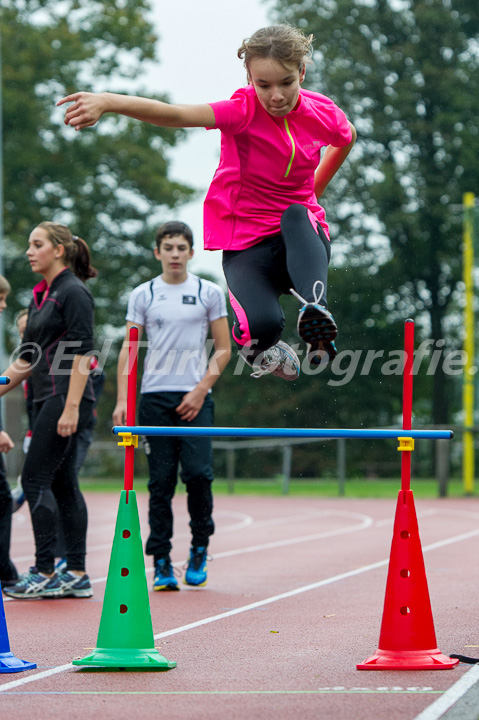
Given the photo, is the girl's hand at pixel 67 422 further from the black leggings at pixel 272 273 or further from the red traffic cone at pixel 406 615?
the red traffic cone at pixel 406 615

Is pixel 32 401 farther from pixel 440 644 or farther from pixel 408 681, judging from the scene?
pixel 408 681

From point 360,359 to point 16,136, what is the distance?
11764 mm

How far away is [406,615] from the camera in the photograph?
191 inches

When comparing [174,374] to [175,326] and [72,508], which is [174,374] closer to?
[175,326]

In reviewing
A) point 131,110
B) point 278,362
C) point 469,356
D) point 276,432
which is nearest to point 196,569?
point 278,362

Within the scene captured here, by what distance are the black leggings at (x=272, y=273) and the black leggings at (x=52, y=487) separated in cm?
217

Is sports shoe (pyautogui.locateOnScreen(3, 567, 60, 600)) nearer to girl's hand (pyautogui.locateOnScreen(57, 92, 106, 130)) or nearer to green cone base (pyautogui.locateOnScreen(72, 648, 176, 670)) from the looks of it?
green cone base (pyautogui.locateOnScreen(72, 648, 176, 670))

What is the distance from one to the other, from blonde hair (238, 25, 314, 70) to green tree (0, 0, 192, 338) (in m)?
25.5

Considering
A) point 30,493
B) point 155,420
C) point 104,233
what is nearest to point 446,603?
point 155,420

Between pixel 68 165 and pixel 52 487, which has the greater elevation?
pixel 68 165

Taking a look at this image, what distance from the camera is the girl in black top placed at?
7086 millimetres

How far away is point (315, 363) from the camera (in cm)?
490

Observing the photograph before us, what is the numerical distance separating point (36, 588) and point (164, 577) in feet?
2.95

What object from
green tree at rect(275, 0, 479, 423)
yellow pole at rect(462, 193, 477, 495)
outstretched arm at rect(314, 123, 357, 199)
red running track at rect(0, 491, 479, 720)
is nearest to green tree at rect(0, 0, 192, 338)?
green tree at rect(275, 0, 479, 423)
